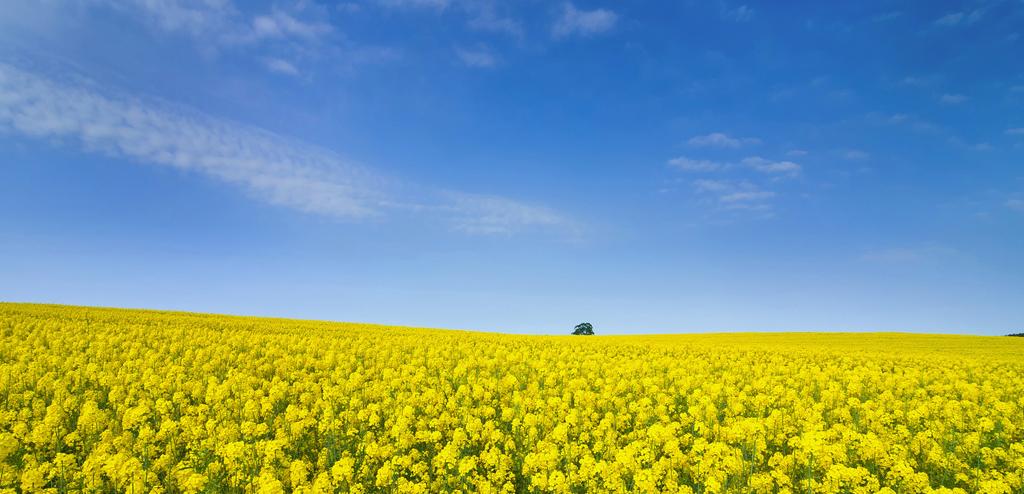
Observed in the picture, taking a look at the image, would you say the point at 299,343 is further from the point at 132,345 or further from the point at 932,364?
the point at 932,364

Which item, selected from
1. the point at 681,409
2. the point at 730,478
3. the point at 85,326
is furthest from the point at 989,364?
the point at 85,326

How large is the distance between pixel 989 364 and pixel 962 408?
1428 centimetres

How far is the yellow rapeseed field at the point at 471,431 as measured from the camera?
621 centimetres

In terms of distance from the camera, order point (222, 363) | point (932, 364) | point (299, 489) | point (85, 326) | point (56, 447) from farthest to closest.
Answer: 1. point (85, 326)
2. point (932, 364)
3. point (222, 363)
4. point (56, 447)
5. point (299, 489)

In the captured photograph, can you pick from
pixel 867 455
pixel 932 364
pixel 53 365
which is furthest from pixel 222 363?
pixel 932 364

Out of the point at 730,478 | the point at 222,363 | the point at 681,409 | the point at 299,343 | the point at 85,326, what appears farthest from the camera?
the point at 85,326

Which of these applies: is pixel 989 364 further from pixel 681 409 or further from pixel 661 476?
pixel 661 476

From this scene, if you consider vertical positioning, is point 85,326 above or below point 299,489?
above

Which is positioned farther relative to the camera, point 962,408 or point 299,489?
point 962,408

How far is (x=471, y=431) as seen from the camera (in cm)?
796

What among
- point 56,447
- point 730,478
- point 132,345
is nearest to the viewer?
point 730,478

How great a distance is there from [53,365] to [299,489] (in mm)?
11156

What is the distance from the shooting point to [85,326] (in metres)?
21.9

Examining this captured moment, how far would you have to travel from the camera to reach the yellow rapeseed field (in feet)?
20.4
